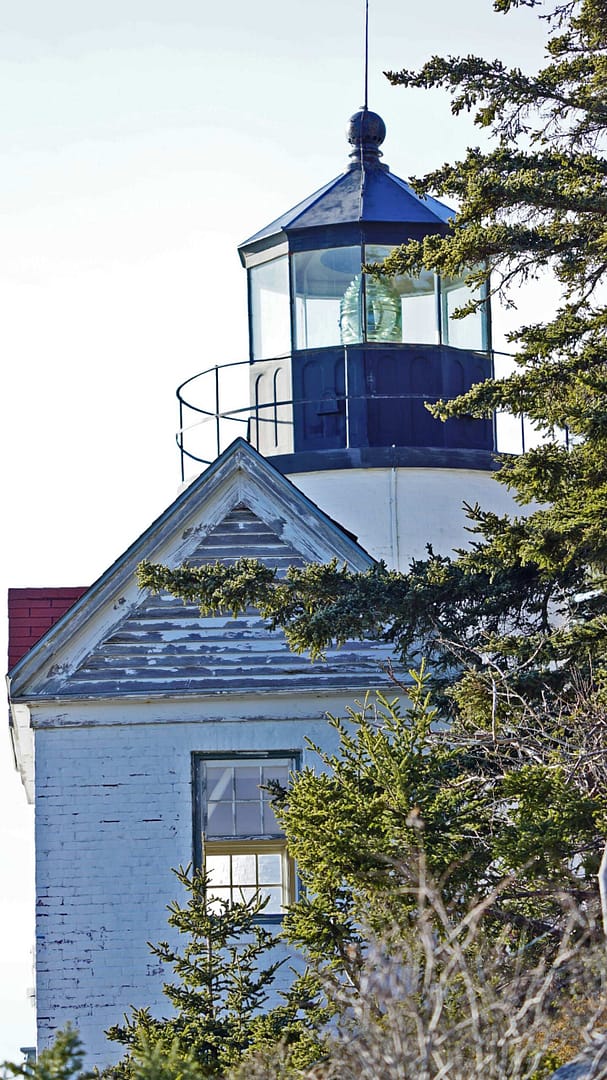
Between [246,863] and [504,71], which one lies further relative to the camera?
[246,863]

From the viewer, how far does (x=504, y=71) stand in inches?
530

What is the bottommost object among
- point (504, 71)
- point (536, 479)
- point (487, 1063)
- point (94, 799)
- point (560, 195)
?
point (487, 1063)

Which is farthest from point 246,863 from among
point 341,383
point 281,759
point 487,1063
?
point 487,1063

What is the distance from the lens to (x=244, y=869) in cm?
1523

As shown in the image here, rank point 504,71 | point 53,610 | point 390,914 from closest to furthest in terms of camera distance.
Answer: point 390,914, point 504,71, point 53,610

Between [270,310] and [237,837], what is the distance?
684 centimetres

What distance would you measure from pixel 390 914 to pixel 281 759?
16.6 feet

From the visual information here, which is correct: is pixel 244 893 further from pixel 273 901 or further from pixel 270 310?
pixel 270 310

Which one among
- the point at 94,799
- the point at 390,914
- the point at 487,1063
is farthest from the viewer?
the point at 94,799

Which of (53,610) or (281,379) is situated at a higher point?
(281,379)

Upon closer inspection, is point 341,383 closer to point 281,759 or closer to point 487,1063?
point 281,759

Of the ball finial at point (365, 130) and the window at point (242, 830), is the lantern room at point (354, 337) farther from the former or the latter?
the window at point (242, 830)

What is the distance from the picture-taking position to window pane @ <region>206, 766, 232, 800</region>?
15.3m

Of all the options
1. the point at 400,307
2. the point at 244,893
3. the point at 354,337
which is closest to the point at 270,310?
the point at 354,337
